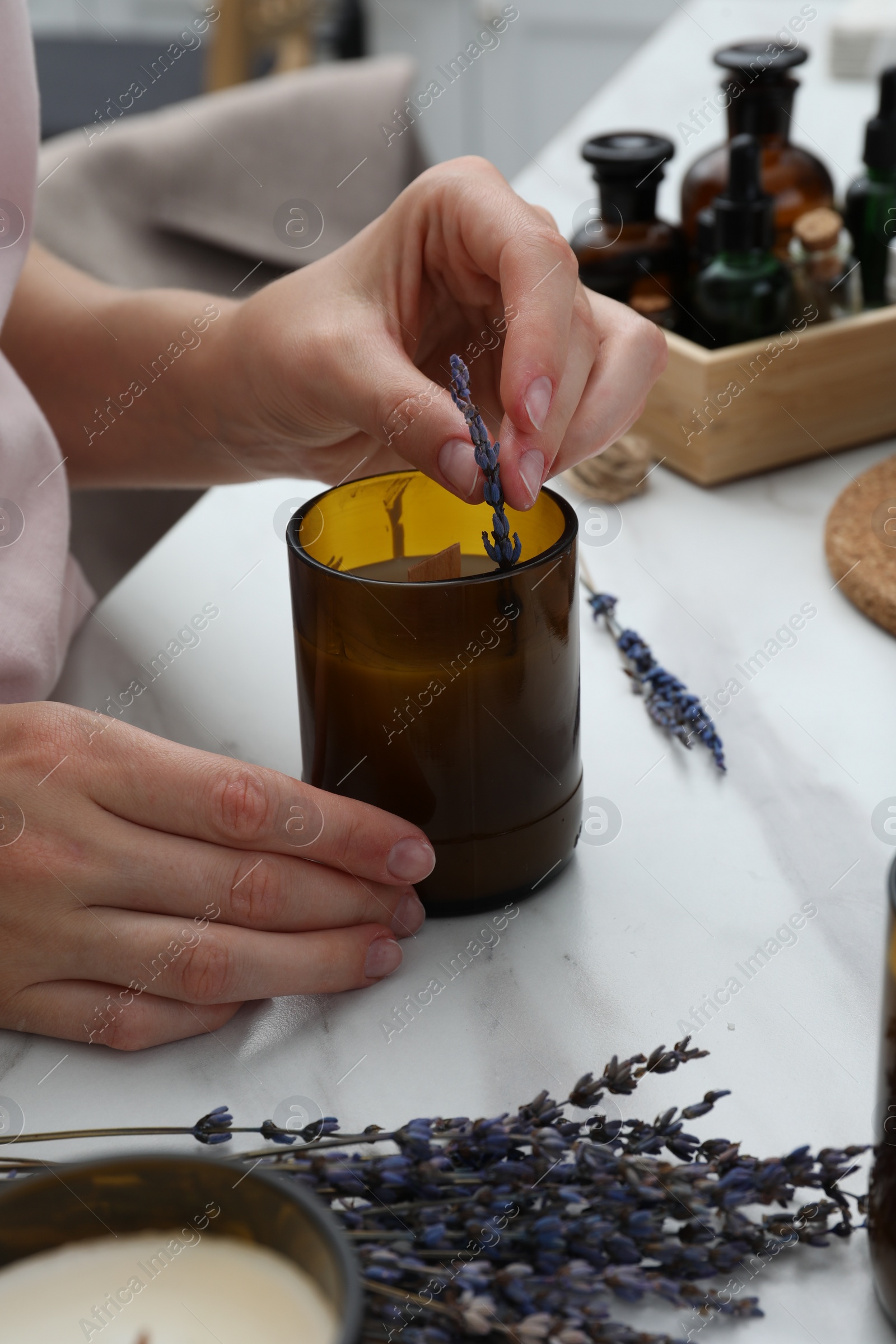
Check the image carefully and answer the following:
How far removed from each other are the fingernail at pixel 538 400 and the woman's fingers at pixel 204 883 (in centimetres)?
22

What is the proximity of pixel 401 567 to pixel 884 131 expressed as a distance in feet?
1.97

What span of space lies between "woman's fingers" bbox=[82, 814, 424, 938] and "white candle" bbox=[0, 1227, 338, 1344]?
207 mm

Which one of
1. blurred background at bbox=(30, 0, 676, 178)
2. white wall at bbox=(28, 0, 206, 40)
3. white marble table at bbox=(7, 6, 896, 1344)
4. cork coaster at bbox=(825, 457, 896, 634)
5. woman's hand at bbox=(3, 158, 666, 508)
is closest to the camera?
white marble table at bbox=(7, 6, 896, 1344)

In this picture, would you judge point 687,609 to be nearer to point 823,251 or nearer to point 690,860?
point 690,860

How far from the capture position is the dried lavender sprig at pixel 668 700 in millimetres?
664

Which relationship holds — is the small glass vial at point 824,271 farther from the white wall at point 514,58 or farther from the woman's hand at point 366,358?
the white wall at point 514,58

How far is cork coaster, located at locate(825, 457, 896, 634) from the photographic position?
29.0 inches

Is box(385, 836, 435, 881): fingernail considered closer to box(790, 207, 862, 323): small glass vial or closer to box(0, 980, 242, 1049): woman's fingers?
box(0, 980, 242, 1049): woman's fingers

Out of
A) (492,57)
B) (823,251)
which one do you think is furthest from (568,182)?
(492,57)

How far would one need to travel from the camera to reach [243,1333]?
0.95 ft

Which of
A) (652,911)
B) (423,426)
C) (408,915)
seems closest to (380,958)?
(408,915)

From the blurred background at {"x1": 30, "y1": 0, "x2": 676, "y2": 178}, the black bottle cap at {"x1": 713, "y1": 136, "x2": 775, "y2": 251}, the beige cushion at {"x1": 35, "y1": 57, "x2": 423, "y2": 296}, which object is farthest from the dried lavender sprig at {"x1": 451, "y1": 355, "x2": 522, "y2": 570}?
the blurred background at {"x1": 30, "y1": 0, "x2": 676, "y2": 178}

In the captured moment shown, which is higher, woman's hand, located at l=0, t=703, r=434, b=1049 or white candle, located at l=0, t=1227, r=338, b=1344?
white candle, located at l=0, t=1227, r=338, b=1344

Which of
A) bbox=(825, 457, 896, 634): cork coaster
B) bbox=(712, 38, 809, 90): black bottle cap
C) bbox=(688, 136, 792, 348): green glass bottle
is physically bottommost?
bbox=(825, 457, 896, 634): cork coaster
